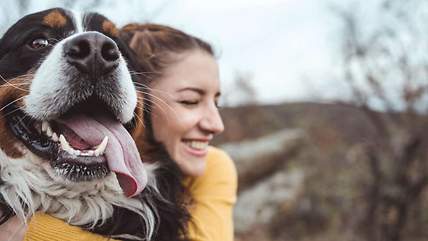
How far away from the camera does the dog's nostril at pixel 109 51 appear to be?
227cm

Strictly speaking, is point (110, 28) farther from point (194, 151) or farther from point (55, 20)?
point (194, 151)

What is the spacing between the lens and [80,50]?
90.4 inches

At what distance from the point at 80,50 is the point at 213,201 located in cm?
129

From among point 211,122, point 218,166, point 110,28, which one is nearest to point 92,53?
point 110,28

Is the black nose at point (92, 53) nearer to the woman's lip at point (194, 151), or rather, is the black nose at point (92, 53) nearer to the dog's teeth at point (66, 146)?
the dog's teeth at point (66, 146)

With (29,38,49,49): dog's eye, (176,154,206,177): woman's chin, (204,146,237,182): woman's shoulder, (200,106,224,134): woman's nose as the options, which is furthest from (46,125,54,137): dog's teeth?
(204,146,237,182): woman's shoulder

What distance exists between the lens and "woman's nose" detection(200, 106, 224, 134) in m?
3.33

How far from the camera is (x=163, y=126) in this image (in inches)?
126

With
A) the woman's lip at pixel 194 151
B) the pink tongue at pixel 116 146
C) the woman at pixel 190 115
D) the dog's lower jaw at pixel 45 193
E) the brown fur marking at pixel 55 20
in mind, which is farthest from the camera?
the woman's lip at pixel 194 151

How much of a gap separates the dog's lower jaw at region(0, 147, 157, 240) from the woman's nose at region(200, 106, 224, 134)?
31.7 inches

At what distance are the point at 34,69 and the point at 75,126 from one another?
0.34m

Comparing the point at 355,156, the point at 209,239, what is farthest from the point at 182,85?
the point at 355,156

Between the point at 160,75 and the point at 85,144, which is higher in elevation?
the point at 85,144

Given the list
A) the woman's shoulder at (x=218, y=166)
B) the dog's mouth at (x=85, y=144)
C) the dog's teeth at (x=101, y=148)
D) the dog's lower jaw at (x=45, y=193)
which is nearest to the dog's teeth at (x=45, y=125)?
the dog's mouth at (x=85, y=144)
